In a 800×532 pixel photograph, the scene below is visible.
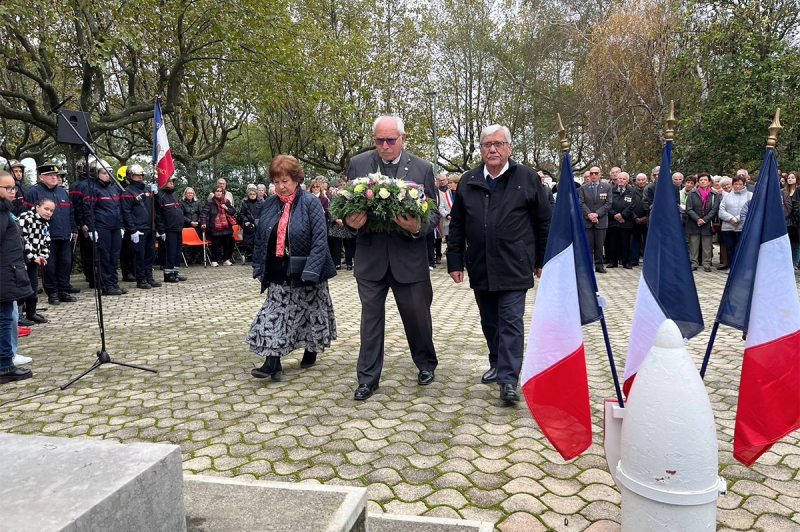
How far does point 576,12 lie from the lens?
29.8 m

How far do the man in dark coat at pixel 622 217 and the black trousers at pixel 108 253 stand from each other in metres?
10.5

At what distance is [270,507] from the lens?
2545 millimetres

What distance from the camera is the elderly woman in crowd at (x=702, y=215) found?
1330 cm

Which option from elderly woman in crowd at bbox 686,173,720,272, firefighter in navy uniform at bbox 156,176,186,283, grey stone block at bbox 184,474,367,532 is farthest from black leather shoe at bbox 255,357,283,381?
elderly woman in crowd at bbox 686,173,720,272

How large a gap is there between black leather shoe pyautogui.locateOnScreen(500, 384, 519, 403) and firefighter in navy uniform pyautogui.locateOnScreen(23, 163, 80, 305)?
28.3 feet

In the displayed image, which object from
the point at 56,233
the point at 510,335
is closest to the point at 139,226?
the point at 56,233

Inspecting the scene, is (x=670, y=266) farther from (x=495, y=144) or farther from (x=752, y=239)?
(x=495, y=144)

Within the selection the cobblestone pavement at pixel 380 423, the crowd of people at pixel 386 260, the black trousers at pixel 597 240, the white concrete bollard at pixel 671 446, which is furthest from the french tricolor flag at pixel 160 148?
the white concrete bollard at pixel 671 446

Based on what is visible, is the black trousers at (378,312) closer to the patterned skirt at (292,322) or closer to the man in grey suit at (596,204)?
the patterned skirt at (292,322)

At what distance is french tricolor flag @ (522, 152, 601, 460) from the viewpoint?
323 cm

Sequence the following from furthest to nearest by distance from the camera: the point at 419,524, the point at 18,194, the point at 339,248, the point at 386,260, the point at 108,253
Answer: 1. the point at 339,248
2. the point at 108,253
3. the point at 18,194
4. the point at 386,260
5. the point at 419,524

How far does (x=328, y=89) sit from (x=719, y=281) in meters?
13.6

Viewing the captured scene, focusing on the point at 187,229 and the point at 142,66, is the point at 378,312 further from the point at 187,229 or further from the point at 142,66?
the point at 142,66

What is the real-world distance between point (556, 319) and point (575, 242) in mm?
437
